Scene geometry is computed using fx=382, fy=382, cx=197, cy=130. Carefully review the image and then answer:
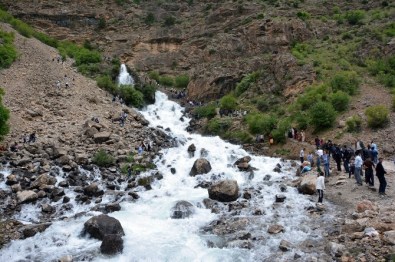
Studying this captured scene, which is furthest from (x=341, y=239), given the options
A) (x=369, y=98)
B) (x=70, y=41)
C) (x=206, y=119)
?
(x=70, y=41)

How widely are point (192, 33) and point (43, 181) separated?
39435 millimetres

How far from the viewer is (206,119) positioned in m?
32.8

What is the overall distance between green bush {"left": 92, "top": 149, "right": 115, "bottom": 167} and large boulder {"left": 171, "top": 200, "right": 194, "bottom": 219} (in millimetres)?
6238

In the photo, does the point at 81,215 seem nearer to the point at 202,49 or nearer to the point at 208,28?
the point at 202,49

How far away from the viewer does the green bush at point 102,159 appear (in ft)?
69.3

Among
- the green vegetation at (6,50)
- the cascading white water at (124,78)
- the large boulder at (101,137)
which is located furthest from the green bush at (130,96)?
the large boulder at (101,137)

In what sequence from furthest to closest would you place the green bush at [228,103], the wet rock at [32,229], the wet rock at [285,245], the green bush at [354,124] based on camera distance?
1. the green bush at [228,103]
2. the green bush at [354,124]
3. the wet rock at [32,229]
4. the wet rock at [285,245]

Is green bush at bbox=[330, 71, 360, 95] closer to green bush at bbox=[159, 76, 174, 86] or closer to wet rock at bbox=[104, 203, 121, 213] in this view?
wet rock at bbox=[104, 203, 121, 213]

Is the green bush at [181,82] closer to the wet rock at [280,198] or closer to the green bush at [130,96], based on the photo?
the green bush at [130,96]

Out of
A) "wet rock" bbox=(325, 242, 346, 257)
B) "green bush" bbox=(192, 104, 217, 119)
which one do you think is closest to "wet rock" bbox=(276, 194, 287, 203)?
"wet rock" bbox=(325, 242, 346, 257)

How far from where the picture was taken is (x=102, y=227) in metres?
13.8

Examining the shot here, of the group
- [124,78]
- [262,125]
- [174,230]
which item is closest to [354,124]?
[262,125]

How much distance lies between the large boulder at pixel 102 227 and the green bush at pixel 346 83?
21168 millimetres

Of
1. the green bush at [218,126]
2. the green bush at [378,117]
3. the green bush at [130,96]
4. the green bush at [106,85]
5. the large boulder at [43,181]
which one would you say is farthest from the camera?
the green bush at [106,85]
